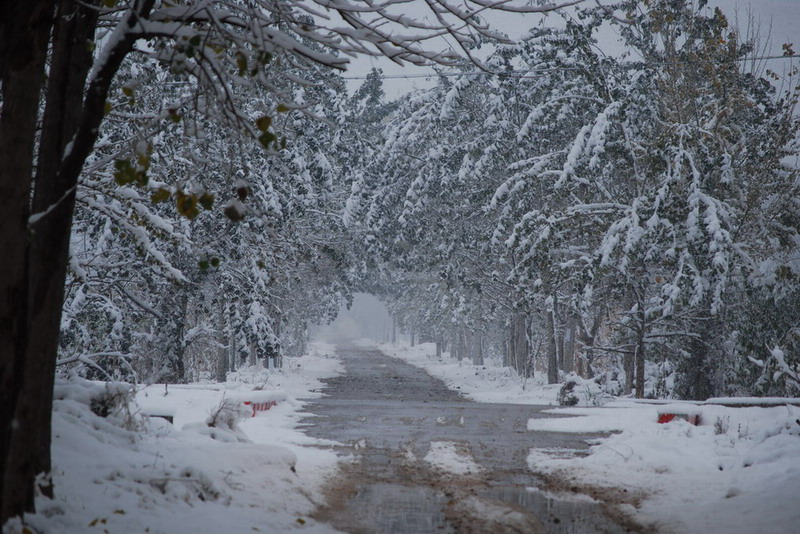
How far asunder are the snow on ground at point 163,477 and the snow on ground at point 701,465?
3.35 m

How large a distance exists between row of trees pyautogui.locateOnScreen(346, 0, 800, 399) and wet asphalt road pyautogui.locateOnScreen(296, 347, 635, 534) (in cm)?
536

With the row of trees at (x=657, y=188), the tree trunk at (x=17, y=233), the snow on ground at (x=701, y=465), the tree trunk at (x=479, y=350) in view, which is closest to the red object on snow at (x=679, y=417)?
the snow on ground at (x=701, y=465)

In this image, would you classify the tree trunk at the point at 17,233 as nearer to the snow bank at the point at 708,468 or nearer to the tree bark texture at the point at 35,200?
the tree bark texture at the point at 35,200

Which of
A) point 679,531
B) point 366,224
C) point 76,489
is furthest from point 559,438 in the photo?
point 366,224

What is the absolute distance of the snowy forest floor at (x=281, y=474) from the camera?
5.83 m

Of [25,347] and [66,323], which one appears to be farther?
[66,323]

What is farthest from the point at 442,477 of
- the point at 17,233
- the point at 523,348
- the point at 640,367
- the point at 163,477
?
the point at 523,348

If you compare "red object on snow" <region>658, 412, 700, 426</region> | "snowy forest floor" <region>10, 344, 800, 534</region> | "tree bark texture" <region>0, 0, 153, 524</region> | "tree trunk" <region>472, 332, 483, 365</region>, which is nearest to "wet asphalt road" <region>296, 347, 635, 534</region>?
"snowy forest floor" <region>10, 344, 800, 534</region>

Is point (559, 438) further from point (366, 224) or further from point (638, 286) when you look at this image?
point (366, 224)

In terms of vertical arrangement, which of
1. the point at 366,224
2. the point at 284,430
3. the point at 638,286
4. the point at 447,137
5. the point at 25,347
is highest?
the point at 447,137

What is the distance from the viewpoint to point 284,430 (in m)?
13.5

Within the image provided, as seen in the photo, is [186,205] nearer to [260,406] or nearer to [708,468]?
[708,468]

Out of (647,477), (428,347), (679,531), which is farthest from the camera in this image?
(428,347)

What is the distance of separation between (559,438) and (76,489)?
9.24 m
